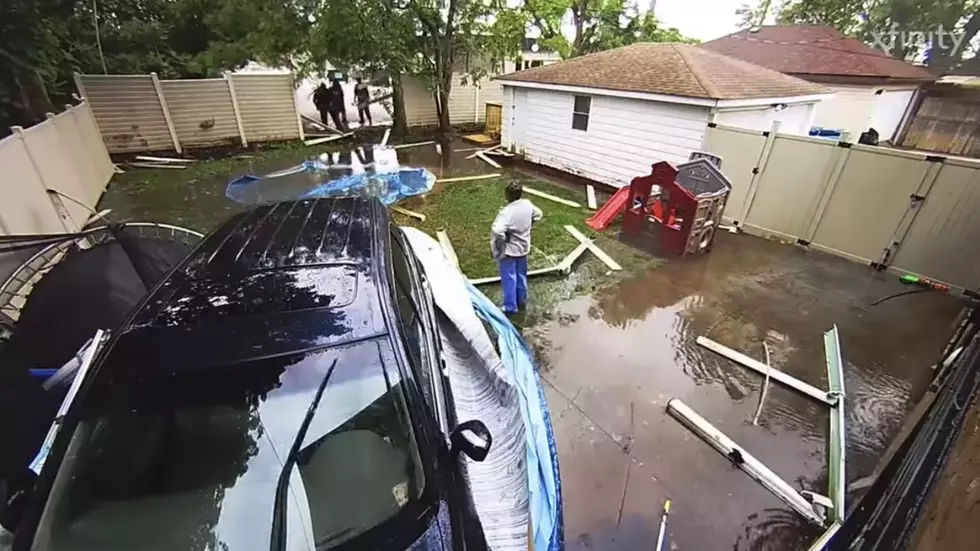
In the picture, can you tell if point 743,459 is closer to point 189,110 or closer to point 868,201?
point 868,201

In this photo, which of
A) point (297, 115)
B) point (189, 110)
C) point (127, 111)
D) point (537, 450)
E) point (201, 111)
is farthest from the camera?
point (297, 115)

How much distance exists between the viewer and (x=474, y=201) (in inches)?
332

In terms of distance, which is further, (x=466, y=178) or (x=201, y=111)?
Result: (x=201, y=111)

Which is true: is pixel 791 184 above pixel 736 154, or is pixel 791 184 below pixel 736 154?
below

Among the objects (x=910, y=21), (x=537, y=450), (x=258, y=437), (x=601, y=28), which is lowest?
(x=537, y=450)

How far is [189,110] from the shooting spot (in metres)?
11.3

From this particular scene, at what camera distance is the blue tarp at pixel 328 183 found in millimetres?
8233

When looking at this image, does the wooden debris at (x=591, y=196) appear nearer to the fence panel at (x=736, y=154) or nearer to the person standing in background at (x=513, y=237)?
the fence panel at (x=736, y=154)

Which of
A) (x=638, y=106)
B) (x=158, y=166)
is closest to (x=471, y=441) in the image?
(x=638, y=106)

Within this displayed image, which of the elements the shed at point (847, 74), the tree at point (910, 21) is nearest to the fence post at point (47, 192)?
the shed at point (847, 74)

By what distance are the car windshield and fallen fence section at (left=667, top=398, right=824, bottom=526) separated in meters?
2.79

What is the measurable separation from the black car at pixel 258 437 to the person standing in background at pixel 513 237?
2.51m

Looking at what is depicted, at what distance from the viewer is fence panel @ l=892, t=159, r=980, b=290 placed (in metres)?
5.22

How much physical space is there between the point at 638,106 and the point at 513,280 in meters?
5.86
